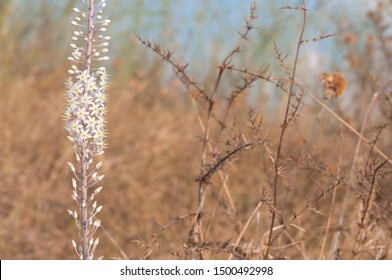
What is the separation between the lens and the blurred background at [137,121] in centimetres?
462

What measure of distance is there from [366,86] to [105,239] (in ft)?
7.80

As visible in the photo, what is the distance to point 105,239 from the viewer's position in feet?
15.3

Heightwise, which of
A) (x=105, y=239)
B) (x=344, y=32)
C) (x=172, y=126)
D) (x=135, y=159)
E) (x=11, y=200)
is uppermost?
(x=344, y=32)

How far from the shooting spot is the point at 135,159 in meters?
Answer: 5.37

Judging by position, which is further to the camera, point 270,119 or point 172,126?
point 270,119

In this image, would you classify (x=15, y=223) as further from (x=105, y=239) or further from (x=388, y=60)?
(x=388, y=60)

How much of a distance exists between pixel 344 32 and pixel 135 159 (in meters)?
2.13

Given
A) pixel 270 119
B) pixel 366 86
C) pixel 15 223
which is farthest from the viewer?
pixel 270 119

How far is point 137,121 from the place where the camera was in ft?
19.4

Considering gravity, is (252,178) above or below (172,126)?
below

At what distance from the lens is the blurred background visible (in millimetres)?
4621

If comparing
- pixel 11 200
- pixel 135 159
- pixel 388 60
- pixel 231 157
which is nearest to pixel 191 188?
pixel 135 159

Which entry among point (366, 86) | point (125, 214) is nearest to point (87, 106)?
point (125, 214)

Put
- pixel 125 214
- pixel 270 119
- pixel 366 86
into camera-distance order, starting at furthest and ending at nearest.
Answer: pixel 270 119 → pixel 366 86 → pixel 125 214
